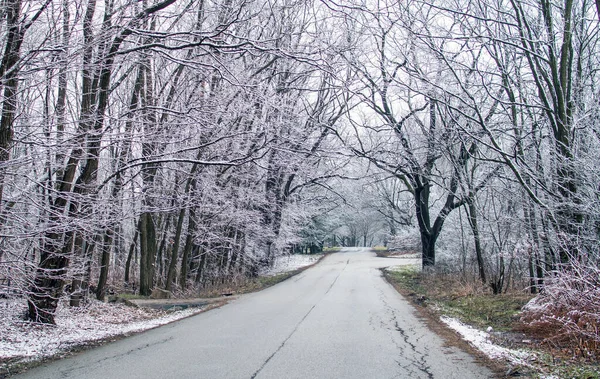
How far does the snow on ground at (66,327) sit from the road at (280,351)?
2.07 feet

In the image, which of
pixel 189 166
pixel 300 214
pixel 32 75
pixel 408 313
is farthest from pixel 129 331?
pixel 300 214

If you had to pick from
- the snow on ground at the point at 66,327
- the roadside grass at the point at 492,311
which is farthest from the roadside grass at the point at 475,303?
the snow on ground at the point at 66,327

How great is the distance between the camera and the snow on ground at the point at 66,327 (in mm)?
7242

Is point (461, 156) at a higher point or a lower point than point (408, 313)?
higher

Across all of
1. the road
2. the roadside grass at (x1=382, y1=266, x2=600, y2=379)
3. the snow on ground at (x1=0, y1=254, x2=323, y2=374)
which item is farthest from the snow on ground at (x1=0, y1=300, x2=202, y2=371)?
the roadside grass at (x1=382, y1=266, x2=600, y2=379)

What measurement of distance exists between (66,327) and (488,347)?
7744 mm

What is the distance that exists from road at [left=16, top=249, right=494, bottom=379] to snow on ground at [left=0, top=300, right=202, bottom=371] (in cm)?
63

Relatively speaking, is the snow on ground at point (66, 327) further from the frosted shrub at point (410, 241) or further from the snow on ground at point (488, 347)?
the frosted shrub at point (410, 241)

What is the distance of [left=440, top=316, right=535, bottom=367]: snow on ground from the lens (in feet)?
21.1

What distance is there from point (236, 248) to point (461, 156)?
12.9m

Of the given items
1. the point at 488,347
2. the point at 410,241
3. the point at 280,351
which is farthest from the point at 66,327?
the point at 410,241

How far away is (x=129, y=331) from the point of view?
9.26m

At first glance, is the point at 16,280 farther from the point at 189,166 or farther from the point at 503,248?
the point at 503,248

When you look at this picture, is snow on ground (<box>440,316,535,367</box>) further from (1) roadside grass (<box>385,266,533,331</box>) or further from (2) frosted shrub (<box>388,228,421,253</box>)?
(2) frosted shrub (<box>388,228,421,253</box>)
